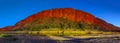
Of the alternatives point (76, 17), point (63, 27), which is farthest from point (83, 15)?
point (63, 27)

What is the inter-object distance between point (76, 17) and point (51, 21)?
20.7 ft

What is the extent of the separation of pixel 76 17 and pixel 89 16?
2.62 meters

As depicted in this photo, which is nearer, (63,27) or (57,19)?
(63,27)

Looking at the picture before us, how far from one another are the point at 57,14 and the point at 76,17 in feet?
11.8

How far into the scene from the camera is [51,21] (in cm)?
6250

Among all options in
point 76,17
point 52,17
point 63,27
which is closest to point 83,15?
point 76,17

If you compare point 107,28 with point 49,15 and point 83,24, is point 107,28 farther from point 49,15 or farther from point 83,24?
point 49,15

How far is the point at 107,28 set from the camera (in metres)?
64.1

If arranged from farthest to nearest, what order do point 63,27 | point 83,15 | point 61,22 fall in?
point 83,15
point 61,22
point 63,27

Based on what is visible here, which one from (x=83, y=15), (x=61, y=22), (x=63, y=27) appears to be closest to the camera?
(x=63, y=27)

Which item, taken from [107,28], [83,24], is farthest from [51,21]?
[107,28]

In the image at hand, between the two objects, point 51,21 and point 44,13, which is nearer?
point 51,21

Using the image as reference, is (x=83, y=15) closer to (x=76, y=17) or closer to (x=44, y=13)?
(x=76, y=17)

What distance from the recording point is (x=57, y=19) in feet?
210
